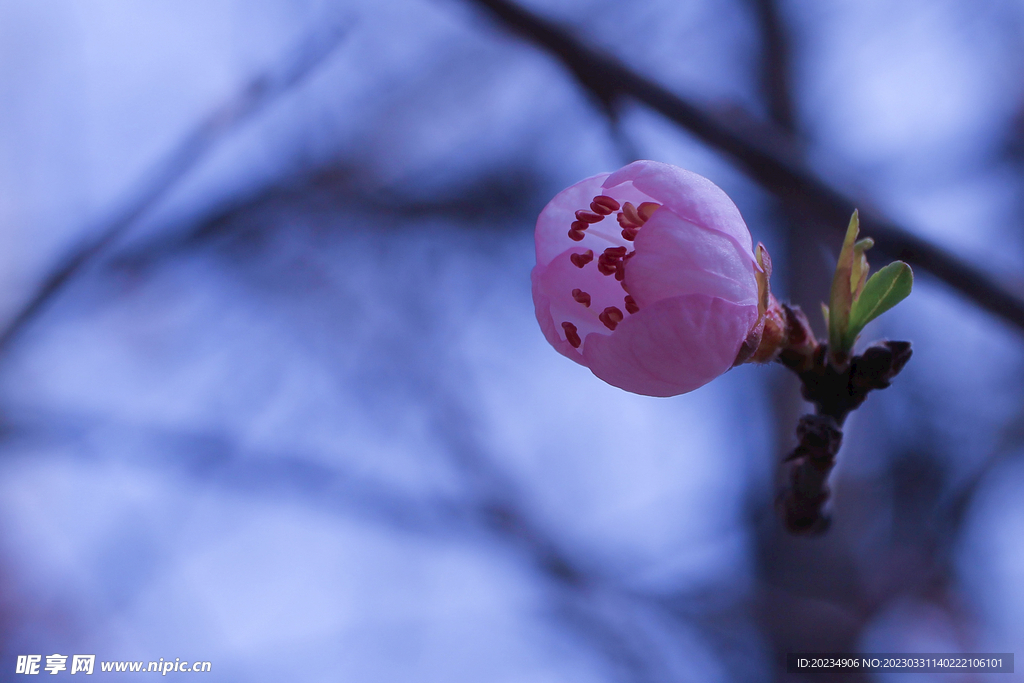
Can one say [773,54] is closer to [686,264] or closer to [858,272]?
[858,272]

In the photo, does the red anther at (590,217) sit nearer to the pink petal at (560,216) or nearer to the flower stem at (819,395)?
the pink petal at (560,216)

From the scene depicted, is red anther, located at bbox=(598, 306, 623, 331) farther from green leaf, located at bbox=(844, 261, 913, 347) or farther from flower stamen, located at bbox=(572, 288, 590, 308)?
green leaf, located at bbox=(844, 261, 913, 347)

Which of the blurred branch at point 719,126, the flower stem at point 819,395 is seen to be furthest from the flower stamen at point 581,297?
the blurred branch at point 719,126

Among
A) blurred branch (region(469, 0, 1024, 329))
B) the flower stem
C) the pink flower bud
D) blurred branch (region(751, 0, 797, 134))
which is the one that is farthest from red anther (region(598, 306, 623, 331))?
blurred branch (region(751, 0, 797, 134))

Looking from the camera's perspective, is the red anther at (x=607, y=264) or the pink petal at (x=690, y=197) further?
the red anther at (x=607, y=264)

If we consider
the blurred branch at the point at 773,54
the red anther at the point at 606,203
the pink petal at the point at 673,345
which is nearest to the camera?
the pink petal at the point at 673,345

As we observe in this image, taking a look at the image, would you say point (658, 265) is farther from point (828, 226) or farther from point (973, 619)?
point (973, 619)

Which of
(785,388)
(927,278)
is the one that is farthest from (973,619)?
(927,278)
